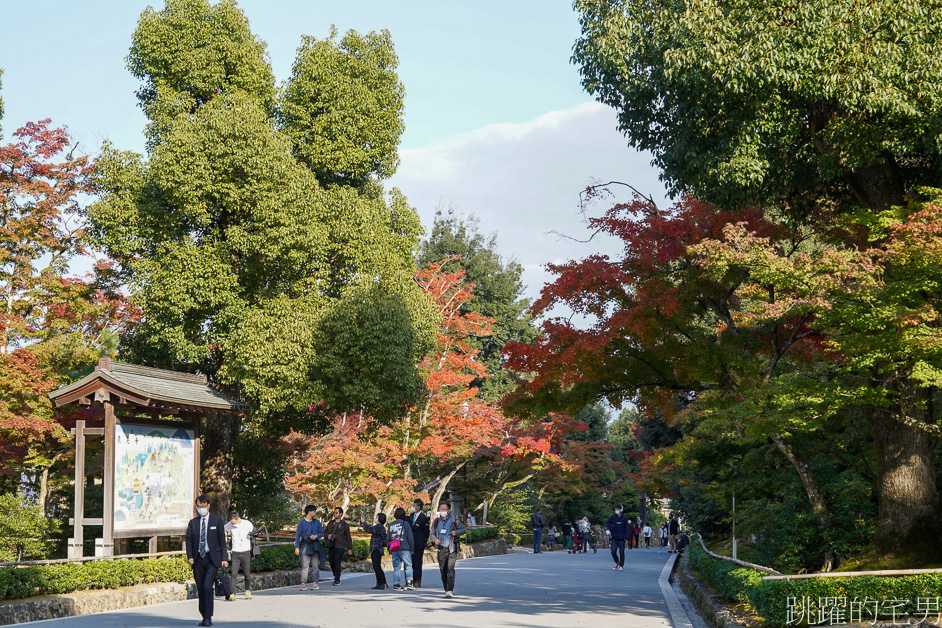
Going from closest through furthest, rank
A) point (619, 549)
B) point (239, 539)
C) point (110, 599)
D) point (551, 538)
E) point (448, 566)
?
point (110, 599), point (239, 539), point (448, 566), point (619, 549), point (551, 538)

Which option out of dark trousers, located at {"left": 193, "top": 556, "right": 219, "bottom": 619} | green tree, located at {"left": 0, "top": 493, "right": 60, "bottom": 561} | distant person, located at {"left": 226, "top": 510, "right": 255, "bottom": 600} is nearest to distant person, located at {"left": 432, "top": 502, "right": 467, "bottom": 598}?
distant person, located at {"left": 226, "top": 510, "right": 255, "bottom": 600}

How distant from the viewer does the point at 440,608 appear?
41.2 feet

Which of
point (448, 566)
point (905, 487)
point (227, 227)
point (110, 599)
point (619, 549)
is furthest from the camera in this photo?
point (619, 549)

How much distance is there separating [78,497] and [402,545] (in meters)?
5.99

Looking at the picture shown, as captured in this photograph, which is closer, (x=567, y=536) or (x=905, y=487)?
(x=905, y=487)

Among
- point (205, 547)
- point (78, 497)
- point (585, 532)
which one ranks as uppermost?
point (78, 497)

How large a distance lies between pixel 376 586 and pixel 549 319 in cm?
631

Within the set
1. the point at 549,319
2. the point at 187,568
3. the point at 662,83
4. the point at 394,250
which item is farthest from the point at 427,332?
the point at 662,83

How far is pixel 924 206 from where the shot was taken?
10672 millimetres

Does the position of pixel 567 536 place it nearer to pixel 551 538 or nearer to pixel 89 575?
pixel 551 538

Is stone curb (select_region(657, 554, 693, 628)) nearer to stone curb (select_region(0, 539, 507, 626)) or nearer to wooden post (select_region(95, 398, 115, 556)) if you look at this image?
stone curb (select_region(0, 539, 507, 626))

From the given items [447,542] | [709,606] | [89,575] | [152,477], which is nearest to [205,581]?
[89,575]

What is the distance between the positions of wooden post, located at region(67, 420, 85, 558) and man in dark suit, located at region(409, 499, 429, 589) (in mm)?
5986

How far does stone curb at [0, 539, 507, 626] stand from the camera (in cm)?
1153
